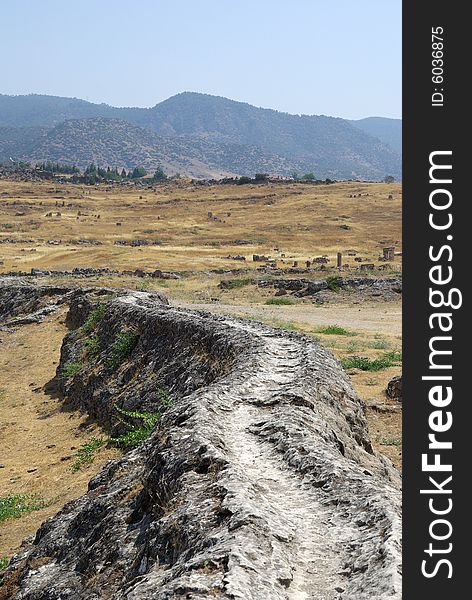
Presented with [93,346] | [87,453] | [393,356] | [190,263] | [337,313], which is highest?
[93,346]

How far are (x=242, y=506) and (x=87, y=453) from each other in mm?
6241

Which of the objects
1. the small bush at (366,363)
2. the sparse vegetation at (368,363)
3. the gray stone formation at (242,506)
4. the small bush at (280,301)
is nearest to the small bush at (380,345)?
the sparse vegetation at (368,363)

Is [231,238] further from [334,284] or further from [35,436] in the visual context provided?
[35,436]

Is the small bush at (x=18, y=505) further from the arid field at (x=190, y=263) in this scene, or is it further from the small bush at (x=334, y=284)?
the small bush at (x=334, y=284)

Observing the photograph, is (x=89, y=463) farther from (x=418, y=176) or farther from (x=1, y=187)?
(x=1, y=187)

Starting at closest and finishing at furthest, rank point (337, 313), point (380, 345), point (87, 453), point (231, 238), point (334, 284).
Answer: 1. point (87, 453)
2. point (380, 345)
3. point (337, 313)
4. point (334, 284)
5. point (231, 238)

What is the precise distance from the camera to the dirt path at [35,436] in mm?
9087

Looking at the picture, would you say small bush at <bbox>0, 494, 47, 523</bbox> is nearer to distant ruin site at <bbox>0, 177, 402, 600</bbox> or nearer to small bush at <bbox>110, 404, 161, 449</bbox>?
distant ruin site at <bbox>0, 177, 402, 600</bbox>

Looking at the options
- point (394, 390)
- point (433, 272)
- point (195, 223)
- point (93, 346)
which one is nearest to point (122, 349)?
point (93, 346)

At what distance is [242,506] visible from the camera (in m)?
4.60

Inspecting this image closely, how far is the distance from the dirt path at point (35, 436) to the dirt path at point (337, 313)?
942cm

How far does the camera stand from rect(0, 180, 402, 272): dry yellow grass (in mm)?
50438

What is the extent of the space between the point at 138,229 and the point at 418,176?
2659 inches

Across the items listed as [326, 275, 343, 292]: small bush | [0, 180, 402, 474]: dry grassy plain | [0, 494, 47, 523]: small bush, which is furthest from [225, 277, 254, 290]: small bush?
[0, 494, 47, 523]: small bush
